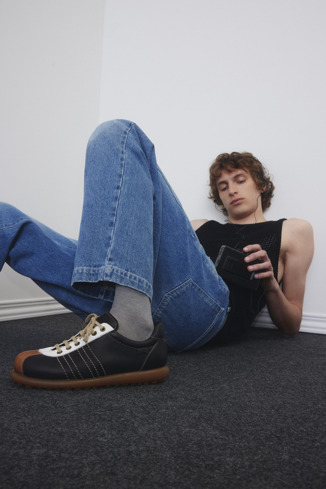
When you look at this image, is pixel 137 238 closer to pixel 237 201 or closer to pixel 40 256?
pixel 40 256

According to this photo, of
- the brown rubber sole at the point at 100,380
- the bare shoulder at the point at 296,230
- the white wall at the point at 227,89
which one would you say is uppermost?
the white wall at the point at 227,89

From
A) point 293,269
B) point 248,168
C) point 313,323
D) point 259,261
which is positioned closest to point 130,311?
point 259,261

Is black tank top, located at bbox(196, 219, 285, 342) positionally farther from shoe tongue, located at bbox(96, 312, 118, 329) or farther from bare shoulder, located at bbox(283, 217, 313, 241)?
shoe tongue, located at bbox(96, 312, 118, 329)

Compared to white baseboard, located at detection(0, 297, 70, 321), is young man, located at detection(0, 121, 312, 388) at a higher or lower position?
higher

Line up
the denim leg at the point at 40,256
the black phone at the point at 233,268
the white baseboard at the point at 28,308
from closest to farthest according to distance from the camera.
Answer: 1. the denim leg at the point at 40,256
2. the black phone at the point at 233,268
3. the white baseboard at the point at 28,308

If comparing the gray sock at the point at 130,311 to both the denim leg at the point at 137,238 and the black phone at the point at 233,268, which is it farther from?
the black phone at the point at 233,268

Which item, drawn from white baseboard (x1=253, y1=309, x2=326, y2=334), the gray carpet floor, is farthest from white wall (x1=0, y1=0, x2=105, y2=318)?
white baseboard (x1=253, y1=309, x2=326, y2=334)

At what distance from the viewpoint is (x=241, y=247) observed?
1.10 meters

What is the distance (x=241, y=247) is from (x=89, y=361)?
27.2 inches

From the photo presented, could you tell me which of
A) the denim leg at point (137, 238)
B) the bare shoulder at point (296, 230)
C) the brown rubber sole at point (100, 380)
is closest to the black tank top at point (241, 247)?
the bare shoulder at point (296, 230)

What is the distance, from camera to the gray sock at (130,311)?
59cm

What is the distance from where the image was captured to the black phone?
0.86 meters

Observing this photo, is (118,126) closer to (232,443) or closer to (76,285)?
(76,285)

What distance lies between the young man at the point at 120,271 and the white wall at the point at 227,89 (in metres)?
0.93
